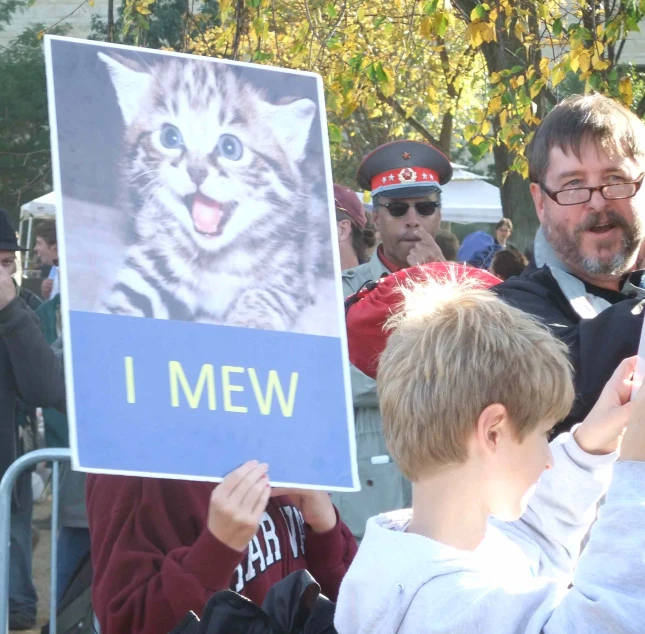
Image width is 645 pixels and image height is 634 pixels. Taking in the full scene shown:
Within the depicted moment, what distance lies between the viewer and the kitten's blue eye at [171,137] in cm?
188

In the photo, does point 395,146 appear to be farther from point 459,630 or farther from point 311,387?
point 459,630

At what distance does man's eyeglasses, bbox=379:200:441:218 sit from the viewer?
3.95 metres

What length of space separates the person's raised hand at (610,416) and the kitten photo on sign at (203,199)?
51 centimetres

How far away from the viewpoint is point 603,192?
2260 mm

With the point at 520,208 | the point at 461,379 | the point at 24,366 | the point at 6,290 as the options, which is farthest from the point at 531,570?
the point at 520,208

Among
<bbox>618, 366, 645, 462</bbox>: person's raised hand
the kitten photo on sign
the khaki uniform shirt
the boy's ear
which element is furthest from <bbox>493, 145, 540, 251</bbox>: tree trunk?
<bbox>618, 366, 645, 462</bbox>: person's raised hand

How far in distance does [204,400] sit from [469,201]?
1436 cm

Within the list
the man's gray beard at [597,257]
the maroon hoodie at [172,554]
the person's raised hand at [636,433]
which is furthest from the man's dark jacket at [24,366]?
the person's raised hand at [636,433]

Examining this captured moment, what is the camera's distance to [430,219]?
397 cm

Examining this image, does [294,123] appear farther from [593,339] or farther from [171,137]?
[593,339]

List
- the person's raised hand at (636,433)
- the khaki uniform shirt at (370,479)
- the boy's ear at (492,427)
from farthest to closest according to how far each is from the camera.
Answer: the khaki uniform shirt at (370,479) < the boy's ear at (492,427) < the person's raised hand at (636,433)

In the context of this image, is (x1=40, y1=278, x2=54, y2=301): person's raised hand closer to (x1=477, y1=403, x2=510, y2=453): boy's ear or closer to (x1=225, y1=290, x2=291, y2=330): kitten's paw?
(x1=225, y1=290, x2=291, y2=330): kitten's paw

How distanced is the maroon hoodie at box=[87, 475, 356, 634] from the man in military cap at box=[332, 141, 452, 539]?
109 centimetres

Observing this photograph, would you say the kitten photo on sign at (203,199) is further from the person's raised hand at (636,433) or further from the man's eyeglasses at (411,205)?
the man's eyeglasses at (411,205)
